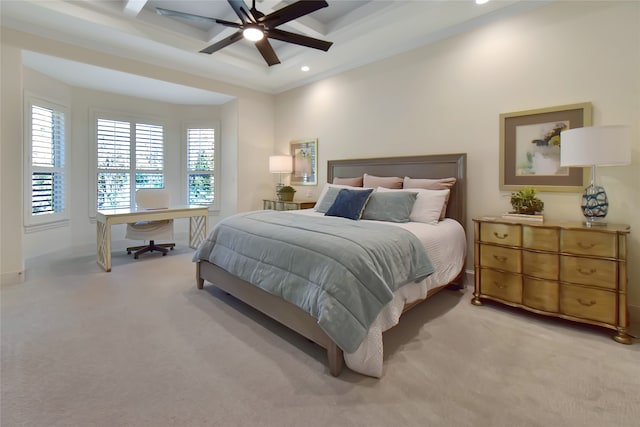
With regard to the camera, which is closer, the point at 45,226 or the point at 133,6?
the point at 133,6

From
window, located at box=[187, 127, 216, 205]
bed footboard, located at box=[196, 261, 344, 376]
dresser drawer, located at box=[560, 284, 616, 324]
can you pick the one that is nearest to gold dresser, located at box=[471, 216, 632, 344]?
dresser drawer, located at box=[560, 284, 616, 324]

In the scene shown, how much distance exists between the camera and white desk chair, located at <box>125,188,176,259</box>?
4.62 m

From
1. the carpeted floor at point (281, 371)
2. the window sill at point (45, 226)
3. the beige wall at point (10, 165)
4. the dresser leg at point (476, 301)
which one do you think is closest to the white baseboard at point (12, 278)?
the beige wall at point (10, 165)

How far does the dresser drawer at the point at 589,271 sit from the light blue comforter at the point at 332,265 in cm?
107

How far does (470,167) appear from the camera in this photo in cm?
342

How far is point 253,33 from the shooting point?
9.19ft

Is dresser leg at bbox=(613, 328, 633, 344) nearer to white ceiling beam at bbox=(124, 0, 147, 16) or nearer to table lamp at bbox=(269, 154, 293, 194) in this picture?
table lamp at bbox=(269, 154, 293, 194)

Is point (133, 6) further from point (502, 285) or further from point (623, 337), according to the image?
point (623, 337)

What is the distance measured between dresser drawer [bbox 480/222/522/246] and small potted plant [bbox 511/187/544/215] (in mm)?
322

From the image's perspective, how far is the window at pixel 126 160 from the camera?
5289mm

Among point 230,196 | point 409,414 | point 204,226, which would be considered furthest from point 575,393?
point 230,196

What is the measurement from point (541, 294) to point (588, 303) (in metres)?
0.29

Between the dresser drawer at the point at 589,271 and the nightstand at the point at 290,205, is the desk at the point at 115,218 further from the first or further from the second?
the dresser drawer at the point at 589,271

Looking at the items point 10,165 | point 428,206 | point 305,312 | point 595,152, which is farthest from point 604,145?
point 10,165
